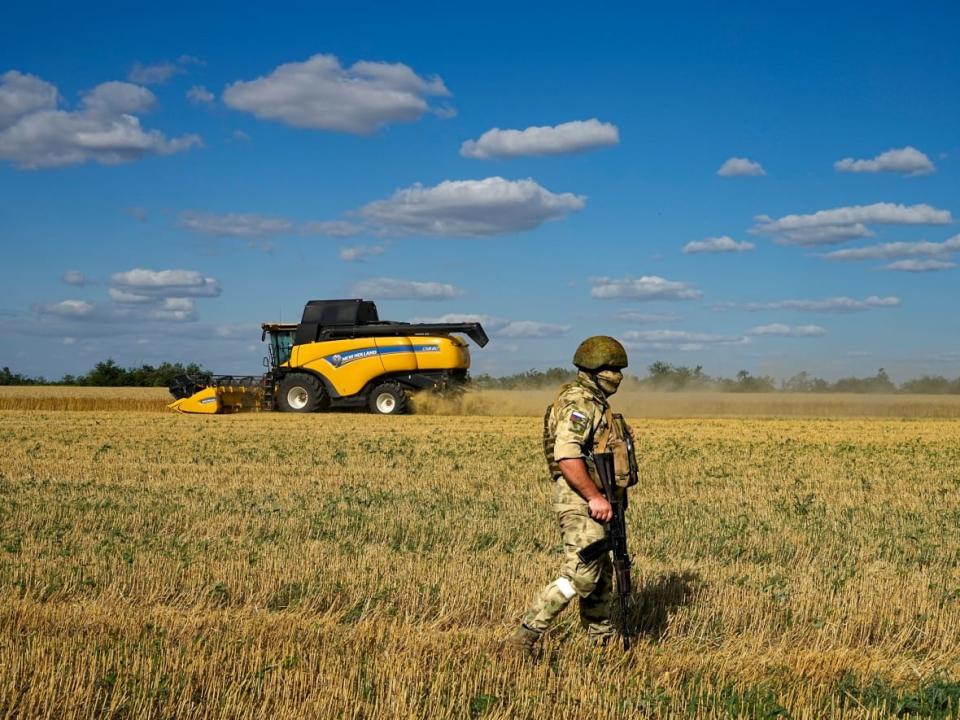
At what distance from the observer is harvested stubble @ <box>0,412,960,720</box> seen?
5363mm

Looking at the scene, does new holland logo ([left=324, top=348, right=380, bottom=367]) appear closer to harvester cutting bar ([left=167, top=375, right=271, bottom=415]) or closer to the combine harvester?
the combine harvester

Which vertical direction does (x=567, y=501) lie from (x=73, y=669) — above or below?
above

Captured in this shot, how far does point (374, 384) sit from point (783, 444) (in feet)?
41.0

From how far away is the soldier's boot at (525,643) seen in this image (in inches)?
238

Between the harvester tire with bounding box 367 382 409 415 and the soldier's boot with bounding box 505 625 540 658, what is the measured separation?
23.1 meters

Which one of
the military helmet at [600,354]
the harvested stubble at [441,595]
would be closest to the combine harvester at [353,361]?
the harvested stubble at [441,595]

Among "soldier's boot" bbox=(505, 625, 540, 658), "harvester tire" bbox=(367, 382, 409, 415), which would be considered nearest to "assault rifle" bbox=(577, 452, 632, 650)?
"soldier's boot" bbox=(505, 625, 540, 658)

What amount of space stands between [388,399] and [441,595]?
22.0m

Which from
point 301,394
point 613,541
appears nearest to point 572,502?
point 613,541

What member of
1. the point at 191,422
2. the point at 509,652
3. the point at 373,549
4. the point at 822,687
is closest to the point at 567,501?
the point at 509,652

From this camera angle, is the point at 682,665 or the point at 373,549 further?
the point at 373,549

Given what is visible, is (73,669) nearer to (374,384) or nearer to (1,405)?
(374,384)

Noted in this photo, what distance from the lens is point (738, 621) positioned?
699 centimetres

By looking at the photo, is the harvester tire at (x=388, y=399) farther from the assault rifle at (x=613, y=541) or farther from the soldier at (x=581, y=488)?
the assault rifle at (x=613, y=541)
